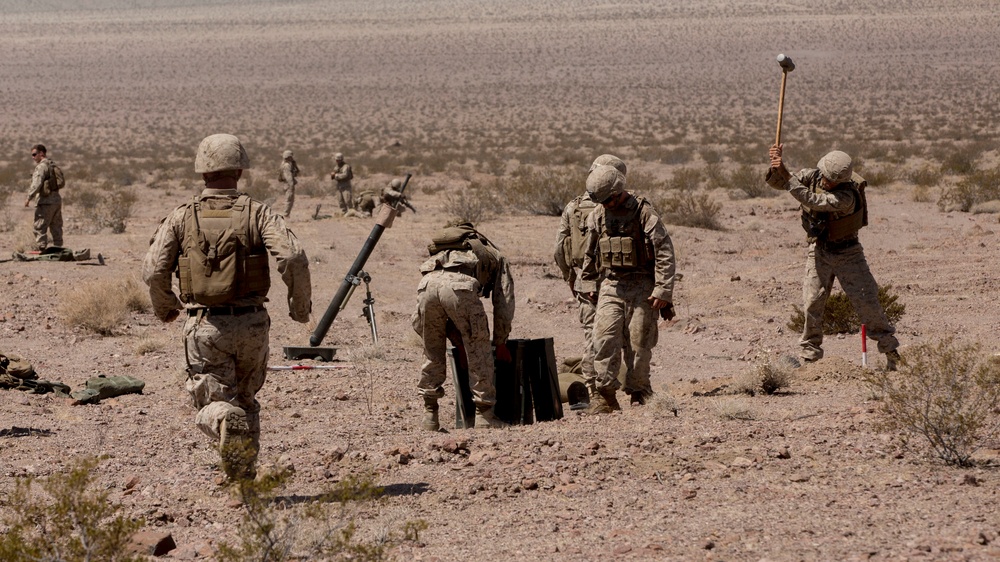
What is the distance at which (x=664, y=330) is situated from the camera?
543 inches

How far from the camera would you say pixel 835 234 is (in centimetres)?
949

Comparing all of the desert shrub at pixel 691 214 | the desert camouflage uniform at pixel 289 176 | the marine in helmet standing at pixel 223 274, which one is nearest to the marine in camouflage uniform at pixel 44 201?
the desert camouflage uniform at pixel 289 176

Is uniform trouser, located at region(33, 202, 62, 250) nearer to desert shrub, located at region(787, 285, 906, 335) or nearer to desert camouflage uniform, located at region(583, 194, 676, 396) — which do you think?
desert shrub, located at region(787, 285, 906, 335)

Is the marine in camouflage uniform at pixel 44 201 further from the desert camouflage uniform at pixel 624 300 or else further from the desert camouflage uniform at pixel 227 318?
the desert camouflage uniform at pixel 227 318

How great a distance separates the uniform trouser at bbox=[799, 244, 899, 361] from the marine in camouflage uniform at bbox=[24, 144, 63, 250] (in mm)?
10827

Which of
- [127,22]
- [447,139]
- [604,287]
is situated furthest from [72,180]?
[127,22]

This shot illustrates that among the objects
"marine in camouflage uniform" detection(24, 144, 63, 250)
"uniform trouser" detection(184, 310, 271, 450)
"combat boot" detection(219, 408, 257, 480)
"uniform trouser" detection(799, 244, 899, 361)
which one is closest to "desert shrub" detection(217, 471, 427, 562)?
"combat boot" detection(219, 408, 257, 480)

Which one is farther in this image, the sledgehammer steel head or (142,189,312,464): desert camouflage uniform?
the sledgehammer steel head

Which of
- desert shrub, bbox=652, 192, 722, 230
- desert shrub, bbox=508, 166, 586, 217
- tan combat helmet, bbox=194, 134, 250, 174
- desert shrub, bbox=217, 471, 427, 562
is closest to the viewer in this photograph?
desert shrub, bbox=217, 471, 427, 562

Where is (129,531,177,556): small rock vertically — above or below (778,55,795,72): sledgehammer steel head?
below

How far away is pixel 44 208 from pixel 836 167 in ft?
Result: 40.4

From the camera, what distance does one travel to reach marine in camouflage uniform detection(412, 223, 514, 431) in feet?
26.5

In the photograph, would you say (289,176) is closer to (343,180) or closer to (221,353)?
(343,180)

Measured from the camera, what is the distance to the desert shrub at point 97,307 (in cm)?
1348
